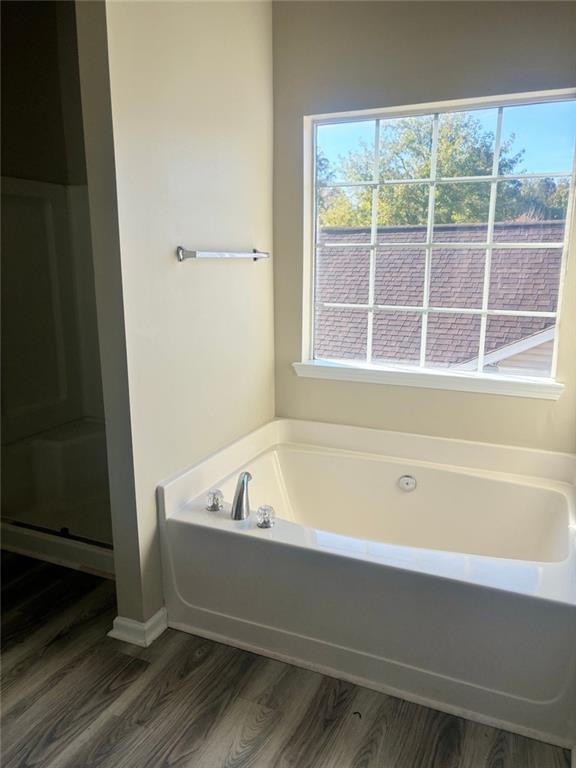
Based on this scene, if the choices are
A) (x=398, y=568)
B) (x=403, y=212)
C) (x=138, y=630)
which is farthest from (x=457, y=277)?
(x=138, y=630)

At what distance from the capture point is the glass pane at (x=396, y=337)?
2.62m

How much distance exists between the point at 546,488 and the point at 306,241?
58.3 inches

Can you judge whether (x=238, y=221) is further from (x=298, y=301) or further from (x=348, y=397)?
(x=348, y=397)

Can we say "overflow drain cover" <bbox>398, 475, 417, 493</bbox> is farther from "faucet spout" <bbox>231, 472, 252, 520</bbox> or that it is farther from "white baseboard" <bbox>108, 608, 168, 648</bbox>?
"white baseboard" <bbox>108, 608, 168, 648</bbox>

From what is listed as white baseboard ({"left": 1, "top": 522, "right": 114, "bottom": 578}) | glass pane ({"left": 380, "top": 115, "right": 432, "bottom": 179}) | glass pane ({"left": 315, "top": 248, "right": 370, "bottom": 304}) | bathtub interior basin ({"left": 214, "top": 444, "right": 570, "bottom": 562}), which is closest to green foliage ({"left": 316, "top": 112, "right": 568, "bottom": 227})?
glass pane ({"left": 380, "top": 115, "right": 432, "bottom": 179})

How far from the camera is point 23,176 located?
2609 mm

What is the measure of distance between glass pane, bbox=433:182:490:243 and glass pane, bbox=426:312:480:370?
336mm

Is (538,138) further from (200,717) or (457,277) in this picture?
(200,717)

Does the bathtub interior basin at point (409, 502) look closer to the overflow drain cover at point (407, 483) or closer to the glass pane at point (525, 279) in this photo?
the overflow drain cover at point (407, 483)

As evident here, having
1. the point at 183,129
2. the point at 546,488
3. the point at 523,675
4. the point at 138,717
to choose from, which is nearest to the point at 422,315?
the point at 546,488

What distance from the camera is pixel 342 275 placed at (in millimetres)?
2719

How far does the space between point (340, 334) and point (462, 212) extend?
2.50 feet

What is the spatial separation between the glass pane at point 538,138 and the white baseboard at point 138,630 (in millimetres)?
2182

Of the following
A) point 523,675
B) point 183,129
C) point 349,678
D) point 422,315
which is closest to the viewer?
point 523,675
